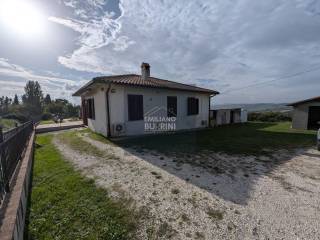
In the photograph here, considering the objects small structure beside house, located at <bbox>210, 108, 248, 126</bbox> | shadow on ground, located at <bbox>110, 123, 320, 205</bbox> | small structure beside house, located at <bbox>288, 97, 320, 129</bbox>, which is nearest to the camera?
shadow on ground, located at <bbox>110, 123, 320, 205</bbox>

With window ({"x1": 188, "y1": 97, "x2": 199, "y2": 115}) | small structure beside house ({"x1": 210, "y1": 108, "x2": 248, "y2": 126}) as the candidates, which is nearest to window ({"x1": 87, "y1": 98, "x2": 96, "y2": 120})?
window ({"x1": 188, "y1": 97, "x2": 199, "y2": 115})

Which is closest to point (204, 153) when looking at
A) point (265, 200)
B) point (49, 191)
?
point (265, 200)

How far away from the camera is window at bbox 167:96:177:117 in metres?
10.5

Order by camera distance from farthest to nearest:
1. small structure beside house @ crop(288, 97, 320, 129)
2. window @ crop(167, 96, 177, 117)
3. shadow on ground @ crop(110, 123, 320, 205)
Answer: small structure beside house @ crop(288, 97, 320, 129)
window @ crop(167, 96, 177, 117)
shadow on ground @ crop(110, 123, 320, 205)

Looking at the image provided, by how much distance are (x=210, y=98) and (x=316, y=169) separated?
10.00 metres

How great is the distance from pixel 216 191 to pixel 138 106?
653cm

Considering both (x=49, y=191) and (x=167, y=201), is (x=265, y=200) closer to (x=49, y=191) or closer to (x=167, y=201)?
(x=167, y=201)

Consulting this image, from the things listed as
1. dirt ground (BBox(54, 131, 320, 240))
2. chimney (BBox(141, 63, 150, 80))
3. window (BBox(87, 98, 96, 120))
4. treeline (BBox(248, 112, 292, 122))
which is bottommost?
dirt ground (BBox(54, 131, 320, 240))

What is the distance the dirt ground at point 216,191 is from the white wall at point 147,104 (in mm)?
3258

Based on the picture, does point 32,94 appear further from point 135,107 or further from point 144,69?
point 135,107

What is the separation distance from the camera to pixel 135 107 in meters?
8.86

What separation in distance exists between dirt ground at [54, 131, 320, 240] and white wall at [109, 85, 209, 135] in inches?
128

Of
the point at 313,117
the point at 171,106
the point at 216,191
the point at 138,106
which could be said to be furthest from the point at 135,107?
the point at 313,117

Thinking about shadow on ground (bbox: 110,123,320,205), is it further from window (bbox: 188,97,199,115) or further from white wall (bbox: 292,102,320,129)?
white wall (bbox: 292,102,320,129)
